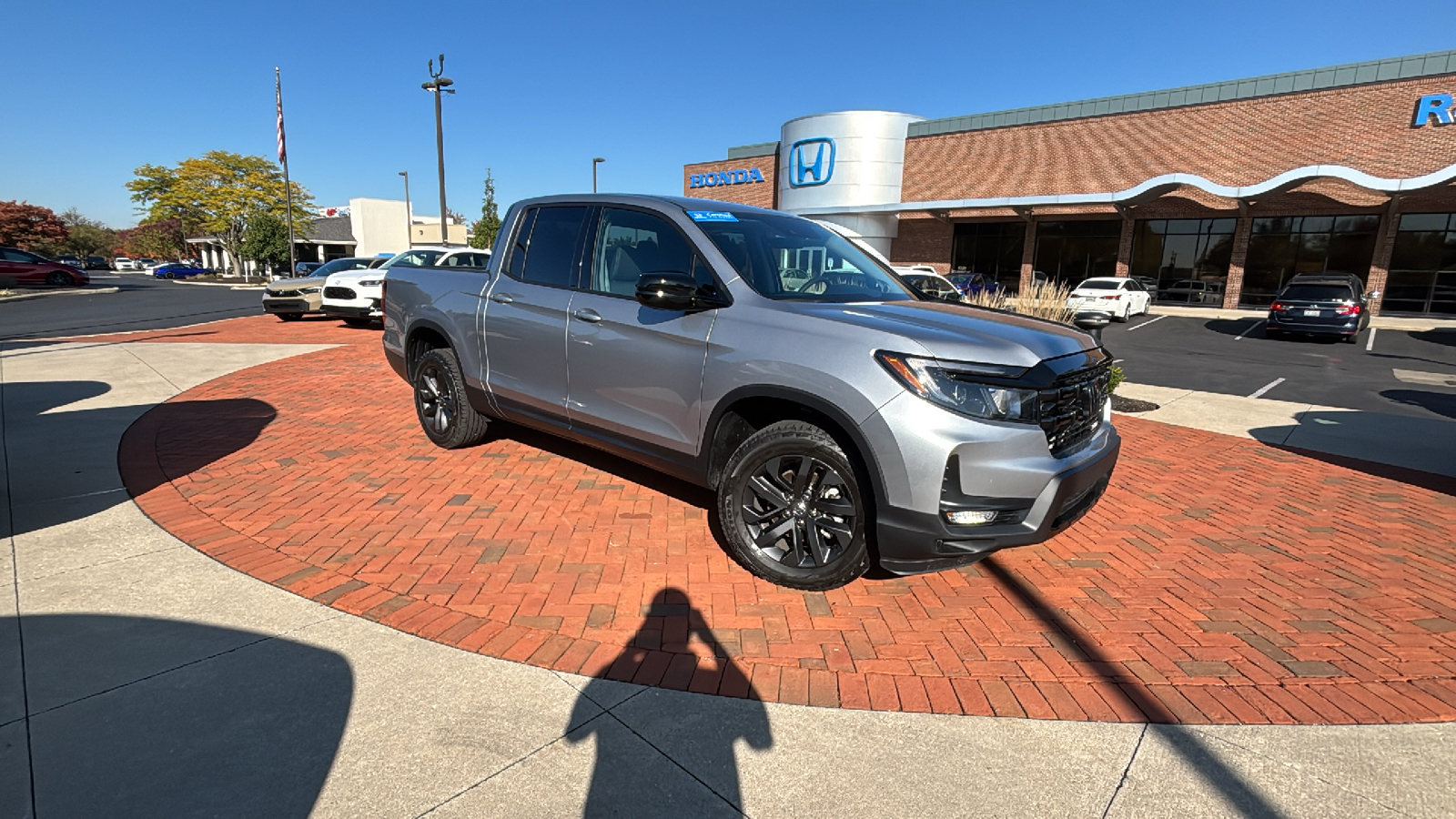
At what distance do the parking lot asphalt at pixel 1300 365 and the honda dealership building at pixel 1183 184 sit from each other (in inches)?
160

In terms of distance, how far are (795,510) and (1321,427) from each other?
761cm

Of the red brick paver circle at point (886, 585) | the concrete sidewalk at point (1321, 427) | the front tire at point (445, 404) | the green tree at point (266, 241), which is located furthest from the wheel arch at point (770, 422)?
the green tree at point (266, 241)

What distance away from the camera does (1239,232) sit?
24.9m

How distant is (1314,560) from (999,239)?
29353 millimetres

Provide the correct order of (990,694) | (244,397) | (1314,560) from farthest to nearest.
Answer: (244,397), (1314,560), (990,694)

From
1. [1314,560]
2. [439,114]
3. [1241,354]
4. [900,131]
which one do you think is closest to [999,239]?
[900,131]

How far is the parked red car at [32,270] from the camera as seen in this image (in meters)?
27.0

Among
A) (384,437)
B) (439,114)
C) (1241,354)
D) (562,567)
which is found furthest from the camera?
(439,114)

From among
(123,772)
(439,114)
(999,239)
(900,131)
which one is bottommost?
(123,772)

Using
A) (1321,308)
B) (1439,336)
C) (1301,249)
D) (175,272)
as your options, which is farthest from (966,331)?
(175,272)

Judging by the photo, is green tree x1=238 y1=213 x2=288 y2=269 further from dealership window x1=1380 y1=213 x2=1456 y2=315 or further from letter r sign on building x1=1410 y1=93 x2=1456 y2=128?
dealership window x1=1380 y1=213 x2=1456 y2=315

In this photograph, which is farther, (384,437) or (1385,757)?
(384,437)

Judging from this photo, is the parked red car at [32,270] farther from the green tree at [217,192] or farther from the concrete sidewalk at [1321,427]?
the concrete sidewalk at [1321,427]

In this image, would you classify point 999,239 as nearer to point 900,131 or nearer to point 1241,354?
point 900,131
